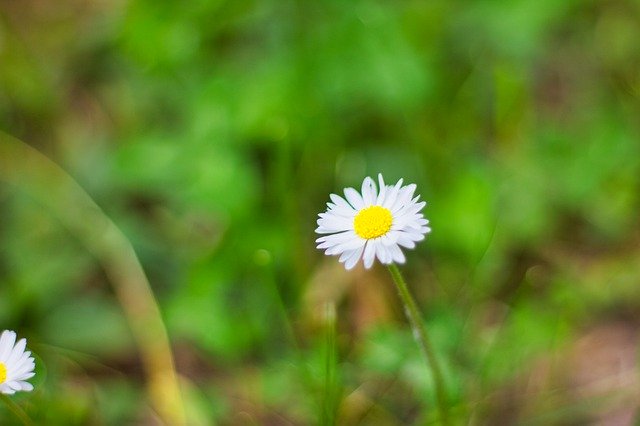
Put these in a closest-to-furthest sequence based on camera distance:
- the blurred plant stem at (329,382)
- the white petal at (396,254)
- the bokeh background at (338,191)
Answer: the white petal at (396,254) < the blurred plant stem at (329,382) < the bokeh background at (338,191)

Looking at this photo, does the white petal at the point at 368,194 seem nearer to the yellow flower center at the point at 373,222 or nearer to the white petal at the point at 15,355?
the yellow flower center at the point at 373,222

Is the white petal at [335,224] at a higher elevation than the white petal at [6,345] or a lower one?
higher

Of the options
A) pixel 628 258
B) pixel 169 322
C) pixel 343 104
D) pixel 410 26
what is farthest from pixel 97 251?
pixel 628 258

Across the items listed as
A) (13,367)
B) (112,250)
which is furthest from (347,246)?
(112,250)

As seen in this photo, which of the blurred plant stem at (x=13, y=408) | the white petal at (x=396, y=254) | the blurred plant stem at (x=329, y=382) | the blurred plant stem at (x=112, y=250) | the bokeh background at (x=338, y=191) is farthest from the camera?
the blurred plant stem at (x=112, y=250)

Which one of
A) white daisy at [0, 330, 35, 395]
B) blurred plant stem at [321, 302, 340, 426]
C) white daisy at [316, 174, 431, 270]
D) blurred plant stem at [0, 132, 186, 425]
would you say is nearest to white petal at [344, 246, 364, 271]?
white daisy at [316, 174, 431, 270]

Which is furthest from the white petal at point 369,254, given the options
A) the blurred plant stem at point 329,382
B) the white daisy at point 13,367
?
the white daisy at point 13,367

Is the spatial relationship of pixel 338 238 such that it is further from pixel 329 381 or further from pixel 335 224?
pixel 329 381

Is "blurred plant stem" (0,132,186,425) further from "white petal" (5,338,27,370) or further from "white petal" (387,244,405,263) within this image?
"white petal" (387,244,405,263)
